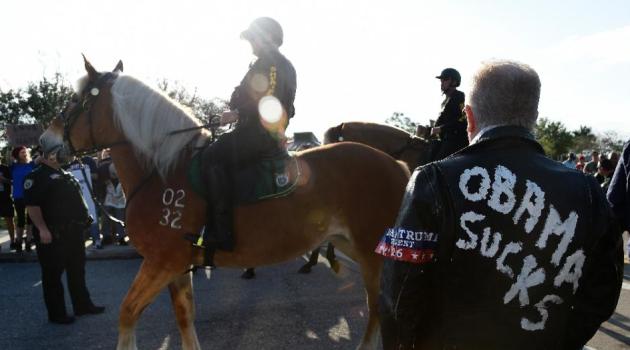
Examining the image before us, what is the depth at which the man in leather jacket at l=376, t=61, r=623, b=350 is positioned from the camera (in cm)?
149

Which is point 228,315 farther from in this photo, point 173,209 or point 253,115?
point 253,115

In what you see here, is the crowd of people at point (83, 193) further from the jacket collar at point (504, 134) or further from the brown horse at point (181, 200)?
the jacket collar at point (504, 134)

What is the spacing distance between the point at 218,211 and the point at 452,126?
Result: 13.3 feet

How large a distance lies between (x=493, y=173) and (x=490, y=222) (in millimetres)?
156

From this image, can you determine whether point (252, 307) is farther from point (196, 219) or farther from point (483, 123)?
point (483, 123)

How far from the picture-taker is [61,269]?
5.76 meters

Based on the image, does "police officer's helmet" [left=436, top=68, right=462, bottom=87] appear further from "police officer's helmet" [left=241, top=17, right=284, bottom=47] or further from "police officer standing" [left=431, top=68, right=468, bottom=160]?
"police officer's helmet" [left=241, top=17, right=284, bottom=47]

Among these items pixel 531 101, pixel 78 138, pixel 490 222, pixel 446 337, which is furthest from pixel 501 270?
pixel 78 138

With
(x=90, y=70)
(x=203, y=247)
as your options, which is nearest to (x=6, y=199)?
(x=90, y=70)

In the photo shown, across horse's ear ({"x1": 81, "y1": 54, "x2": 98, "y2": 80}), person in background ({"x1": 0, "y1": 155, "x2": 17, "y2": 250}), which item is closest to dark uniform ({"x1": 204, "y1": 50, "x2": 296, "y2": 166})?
horse's ear ({"x1": 81, "y1": 54, "x2": 98, "y2": 80})

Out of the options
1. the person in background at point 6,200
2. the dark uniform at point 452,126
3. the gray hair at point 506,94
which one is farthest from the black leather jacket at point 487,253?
the person in background at point 6,200

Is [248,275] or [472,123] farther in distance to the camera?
[248,275]

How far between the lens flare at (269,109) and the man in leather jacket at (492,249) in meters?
2.61

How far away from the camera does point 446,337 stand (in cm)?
150
